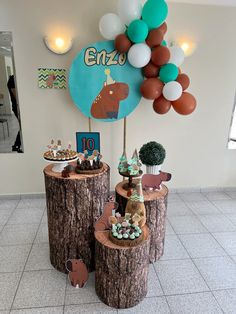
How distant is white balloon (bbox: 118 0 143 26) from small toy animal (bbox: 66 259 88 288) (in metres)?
2.21

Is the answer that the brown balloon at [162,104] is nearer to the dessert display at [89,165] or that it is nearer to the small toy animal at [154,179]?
the small toy animal at [154,179]

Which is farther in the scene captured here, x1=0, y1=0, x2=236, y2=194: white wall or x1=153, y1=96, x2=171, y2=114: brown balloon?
x1=0, y1=0, x2=236, y2=194: white wall

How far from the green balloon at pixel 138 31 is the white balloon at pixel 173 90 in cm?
51

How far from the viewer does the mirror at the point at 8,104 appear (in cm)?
272

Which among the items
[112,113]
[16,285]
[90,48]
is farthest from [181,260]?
[90,48]

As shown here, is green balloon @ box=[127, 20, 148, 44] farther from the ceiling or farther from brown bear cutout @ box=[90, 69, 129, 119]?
the ceiling

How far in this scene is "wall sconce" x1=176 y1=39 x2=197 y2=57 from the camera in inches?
114

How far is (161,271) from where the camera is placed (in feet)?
6.56

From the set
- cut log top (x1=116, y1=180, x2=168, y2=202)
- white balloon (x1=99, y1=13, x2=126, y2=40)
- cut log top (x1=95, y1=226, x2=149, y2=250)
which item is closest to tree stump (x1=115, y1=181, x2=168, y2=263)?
cut log top (x1=116, y1=180, x2=168, y2=202)

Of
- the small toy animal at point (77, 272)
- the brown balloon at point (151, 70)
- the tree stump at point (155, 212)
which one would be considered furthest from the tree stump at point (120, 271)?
the brown balloon at point (151, 70)

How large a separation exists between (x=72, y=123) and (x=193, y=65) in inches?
68.7

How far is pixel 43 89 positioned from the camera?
2.88 meters

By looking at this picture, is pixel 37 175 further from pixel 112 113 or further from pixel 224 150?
pixel 224 150

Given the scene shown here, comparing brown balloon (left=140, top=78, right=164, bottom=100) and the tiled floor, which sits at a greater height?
brown balloon (left=140, top=78, right=164, bottom=100)
